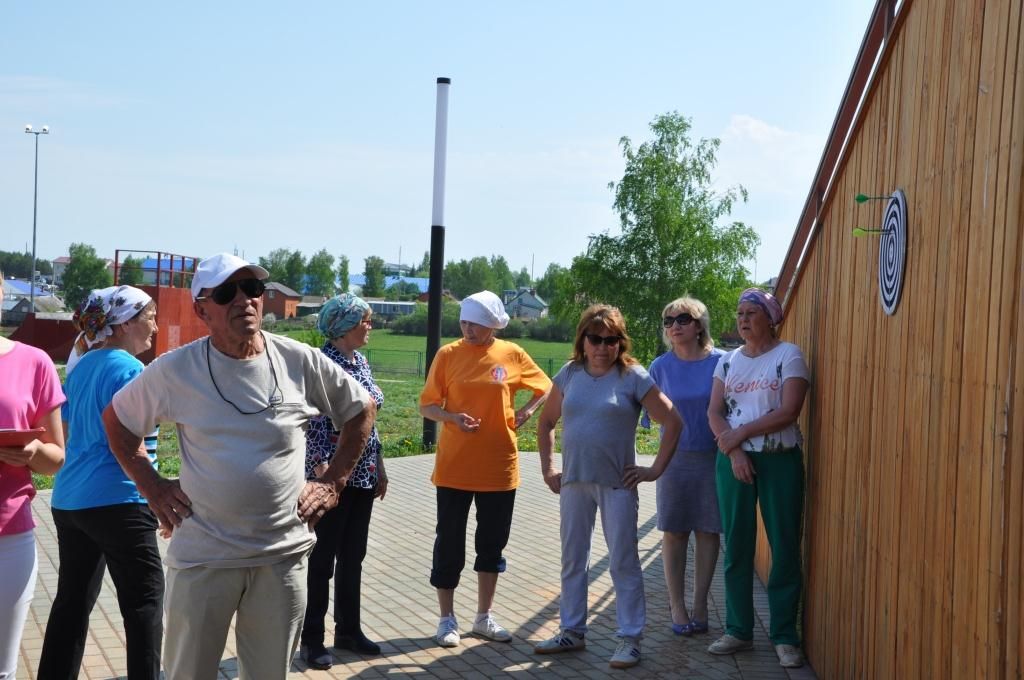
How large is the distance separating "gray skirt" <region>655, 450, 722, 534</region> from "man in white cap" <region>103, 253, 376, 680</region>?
3139 mm

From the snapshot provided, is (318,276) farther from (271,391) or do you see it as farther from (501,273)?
(271,391)

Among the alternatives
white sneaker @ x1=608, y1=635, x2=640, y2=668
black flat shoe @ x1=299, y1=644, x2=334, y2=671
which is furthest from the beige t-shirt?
white sneaker @ x1=608, y1=635, x2=640, y2=668

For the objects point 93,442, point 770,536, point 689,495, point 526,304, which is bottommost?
point 770,536

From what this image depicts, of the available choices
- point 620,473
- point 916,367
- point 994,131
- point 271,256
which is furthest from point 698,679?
point 271,256

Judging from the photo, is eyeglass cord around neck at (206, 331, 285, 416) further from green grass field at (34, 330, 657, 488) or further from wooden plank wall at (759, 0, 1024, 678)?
green grass field at (34, 330, 657, 488)

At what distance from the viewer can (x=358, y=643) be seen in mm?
5938

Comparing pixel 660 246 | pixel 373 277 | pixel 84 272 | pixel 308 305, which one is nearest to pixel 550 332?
pixel 660 246

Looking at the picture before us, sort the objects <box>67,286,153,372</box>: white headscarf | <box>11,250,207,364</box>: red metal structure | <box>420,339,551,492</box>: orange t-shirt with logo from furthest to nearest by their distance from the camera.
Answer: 1. <box>11,250,207,364</box>: red metal structure
2. <box>420,339,551,492</box>: orange t-shirt with logo
3. <box>67,286,153,372</box>: white headscarf

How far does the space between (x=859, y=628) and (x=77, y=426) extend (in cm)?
338

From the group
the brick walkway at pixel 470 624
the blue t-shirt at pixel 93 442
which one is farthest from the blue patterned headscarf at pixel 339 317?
the brick walkway at pixel 470 624

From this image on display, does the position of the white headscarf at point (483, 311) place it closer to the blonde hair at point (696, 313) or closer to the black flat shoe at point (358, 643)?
the blonde hair at point (696, 313)

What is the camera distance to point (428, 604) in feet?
23.1

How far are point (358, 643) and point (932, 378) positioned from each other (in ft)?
11.3

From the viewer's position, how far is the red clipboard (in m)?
3.69
